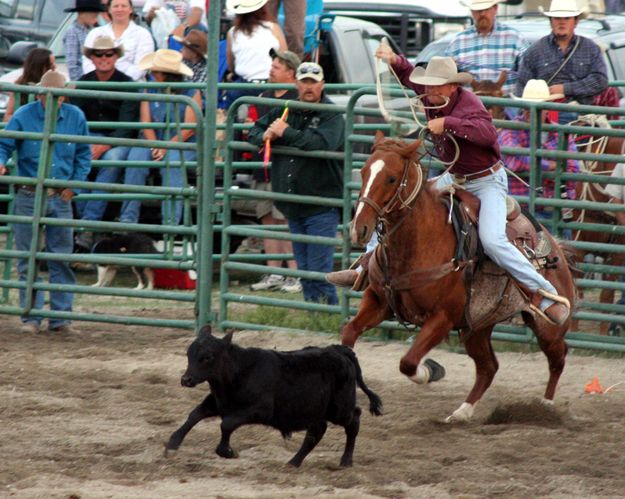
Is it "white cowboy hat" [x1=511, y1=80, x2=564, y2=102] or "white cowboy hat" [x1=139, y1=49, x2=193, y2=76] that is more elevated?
"white cowboy hat" [x1=139, y1=49, x2=193, y2=76]

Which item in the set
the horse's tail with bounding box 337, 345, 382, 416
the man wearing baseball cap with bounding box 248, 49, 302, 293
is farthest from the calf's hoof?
the man wearing baseball cap with bounding box 248, 49, 302, 293

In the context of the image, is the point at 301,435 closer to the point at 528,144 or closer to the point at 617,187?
the point at 528,144

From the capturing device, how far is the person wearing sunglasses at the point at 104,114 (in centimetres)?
1252

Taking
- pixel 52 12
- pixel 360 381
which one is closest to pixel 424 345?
pixel 360 381

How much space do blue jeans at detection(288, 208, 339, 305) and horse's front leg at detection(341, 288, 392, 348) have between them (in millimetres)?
2541

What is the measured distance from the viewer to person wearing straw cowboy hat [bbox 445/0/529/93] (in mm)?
11711

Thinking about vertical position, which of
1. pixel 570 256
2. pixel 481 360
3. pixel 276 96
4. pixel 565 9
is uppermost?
pixel 565 9

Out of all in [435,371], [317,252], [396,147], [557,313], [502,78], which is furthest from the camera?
[502,78]

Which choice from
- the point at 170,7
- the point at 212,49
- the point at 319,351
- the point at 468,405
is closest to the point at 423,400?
the point at 468,405

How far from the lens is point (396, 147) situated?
7773 millimetres

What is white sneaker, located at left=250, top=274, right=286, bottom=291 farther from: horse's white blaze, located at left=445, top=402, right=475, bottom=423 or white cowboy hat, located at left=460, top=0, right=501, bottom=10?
horse's white blaze, located at left=445, top=402, right=475, bottom=423

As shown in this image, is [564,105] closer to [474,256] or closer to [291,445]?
[474,256]

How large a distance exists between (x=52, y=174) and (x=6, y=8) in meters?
8.34

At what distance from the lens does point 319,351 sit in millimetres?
7199
